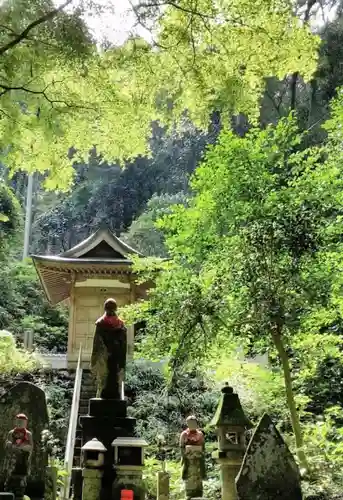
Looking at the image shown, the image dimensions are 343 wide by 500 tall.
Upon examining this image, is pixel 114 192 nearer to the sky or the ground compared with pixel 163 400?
nearer to the sky

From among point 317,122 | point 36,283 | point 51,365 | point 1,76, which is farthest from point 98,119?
point 36,283

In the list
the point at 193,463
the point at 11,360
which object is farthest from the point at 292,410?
the point at 11,360

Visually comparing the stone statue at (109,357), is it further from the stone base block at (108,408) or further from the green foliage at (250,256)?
the green foliage at (250,256)

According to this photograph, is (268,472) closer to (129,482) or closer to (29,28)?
(129,482)

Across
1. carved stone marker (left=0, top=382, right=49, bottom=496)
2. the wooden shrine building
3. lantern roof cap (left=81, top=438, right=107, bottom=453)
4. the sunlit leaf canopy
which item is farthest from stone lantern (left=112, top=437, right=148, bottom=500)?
the wooden shrine building

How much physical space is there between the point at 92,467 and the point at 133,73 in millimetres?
4113

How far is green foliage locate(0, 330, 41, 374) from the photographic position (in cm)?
1326

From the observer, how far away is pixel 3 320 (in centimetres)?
2133

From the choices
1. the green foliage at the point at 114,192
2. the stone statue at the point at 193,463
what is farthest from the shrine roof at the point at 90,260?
the green foliage at the point at 114,192

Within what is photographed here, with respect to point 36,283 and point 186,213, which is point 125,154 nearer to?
point 186,213

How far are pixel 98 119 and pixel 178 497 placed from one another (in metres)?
5.61

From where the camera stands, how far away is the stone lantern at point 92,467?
5.46 m

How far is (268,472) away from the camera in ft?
10.9

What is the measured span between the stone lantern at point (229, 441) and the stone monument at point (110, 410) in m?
0.88
